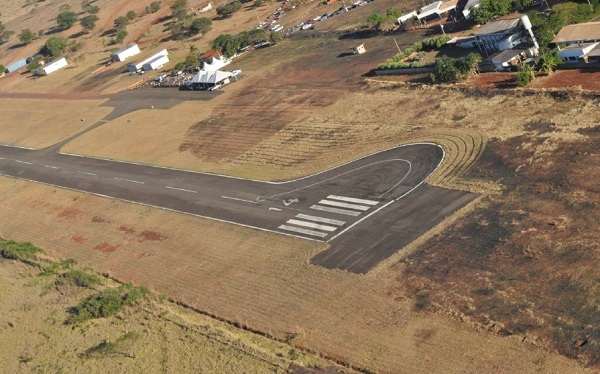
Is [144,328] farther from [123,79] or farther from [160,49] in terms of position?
[160,49]

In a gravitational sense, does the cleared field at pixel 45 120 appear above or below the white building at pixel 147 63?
below

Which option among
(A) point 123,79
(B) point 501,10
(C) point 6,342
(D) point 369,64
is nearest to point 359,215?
(C) point 6,342

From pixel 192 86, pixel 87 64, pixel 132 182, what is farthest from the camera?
pixel 87 64

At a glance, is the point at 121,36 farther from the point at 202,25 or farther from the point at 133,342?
the point at 133,342

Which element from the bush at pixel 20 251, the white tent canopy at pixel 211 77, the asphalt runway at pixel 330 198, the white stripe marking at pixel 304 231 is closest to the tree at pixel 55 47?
the white tent canopy at pixel 211 77

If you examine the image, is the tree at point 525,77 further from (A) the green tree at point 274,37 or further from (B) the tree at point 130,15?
(B) the tree at point 130,15

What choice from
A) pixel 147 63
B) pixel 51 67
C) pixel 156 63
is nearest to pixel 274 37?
pixel 156 63
